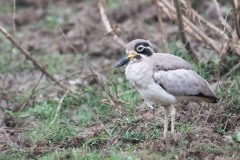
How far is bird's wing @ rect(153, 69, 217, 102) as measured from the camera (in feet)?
26.1

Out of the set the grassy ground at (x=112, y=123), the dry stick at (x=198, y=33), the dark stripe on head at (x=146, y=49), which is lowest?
the grassy ground at (x=112, y=123)

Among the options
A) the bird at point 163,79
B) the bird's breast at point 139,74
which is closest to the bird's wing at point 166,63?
the bird at point 163,79

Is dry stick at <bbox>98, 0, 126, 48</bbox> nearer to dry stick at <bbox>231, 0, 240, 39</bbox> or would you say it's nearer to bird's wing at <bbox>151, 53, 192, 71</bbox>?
dry stick at <bbox>231, 0, 240, 39</bbox>

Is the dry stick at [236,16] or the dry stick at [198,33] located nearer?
the dry stick at [236,16]

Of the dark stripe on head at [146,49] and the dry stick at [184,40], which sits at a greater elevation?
the dark stripe on head at [146,49]

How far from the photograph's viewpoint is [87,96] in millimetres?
10203

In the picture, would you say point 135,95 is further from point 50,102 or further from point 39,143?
point 39,143

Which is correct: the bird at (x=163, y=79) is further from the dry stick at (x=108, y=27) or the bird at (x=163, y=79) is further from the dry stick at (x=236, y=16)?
the dry stick at (x=108, y=27)

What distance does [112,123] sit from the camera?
8.99 metres

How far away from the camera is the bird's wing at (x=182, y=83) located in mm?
7957

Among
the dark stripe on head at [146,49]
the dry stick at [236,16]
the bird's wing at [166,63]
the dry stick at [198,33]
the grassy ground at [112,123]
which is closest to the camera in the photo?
the grassy ground at [112,123]

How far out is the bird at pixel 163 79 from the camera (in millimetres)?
7922

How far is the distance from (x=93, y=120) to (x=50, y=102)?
1073mm

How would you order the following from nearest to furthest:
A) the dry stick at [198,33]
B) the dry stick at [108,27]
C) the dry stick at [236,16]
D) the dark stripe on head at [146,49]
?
1. the dark stripe on head at [146,49]
2. the dry stick at [236,16]
3. the dry stick at [198,33]
4. the dry stick at [108,27]
